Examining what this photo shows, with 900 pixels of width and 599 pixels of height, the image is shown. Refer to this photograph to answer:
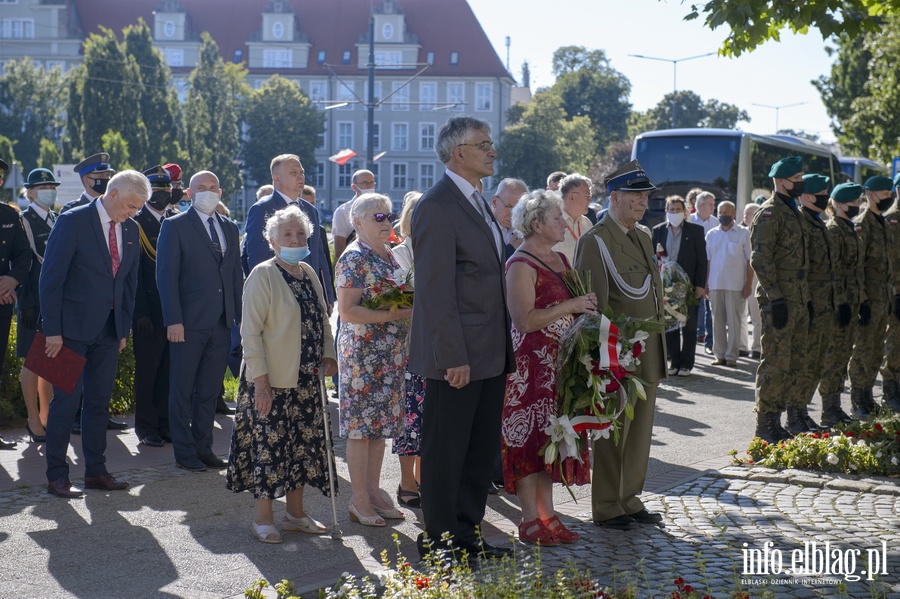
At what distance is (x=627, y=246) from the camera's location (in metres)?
7.18

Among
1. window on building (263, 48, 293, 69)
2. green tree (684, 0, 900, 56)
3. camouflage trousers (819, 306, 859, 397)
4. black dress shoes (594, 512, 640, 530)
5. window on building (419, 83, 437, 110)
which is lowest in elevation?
black dress shoes (594, 512, 640, 530)

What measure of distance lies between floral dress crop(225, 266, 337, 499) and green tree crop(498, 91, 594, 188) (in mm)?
73623

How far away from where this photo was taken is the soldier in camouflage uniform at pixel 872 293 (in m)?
11.6

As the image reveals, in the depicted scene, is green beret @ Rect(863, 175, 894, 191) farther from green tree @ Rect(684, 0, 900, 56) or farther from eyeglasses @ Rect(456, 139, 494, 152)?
eyeglasses @ Rect(456, 139, 494, 152)

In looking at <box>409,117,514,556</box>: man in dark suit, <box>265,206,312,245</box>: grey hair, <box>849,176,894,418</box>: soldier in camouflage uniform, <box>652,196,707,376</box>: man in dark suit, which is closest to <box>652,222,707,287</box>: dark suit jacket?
<box>652,196,707,376</box>: man in dark suit

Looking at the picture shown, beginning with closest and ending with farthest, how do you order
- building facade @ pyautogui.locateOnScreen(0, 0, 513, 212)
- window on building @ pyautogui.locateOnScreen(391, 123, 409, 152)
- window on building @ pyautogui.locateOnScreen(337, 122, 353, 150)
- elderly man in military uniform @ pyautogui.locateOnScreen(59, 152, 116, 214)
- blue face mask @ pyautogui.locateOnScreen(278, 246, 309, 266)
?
blue face mask @ pyautogui.locateOnScreen(278, 246, 309, 266) → elderly man in military uniform @ pyautogui.locateOnScreen(59, 152, 116, 214) → building facade @ pyautogui.locateOnScreen(0, 0, 513, 212) → window on building @ pyautogui.locateOnScreen(337, 122, 353, 150) → window on building @ pyautogui.locateOnScreen(391, 123, 409, 152)

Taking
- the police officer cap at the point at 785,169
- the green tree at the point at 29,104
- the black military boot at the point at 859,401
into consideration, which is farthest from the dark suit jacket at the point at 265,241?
the green tree at the point at 29,104

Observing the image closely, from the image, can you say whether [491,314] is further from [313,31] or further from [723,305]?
[313,31]

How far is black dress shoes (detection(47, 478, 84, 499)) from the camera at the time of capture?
7.66 metres

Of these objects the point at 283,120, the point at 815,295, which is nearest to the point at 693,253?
the point at 815,295

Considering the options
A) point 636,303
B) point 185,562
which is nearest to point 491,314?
point 636,303

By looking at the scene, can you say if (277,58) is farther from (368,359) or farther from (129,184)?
(368,359)

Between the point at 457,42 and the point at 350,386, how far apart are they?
9993 centimetres

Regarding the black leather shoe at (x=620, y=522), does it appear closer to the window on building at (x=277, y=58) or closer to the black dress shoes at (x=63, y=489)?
the black dress shoes at (x=63, y=489)
